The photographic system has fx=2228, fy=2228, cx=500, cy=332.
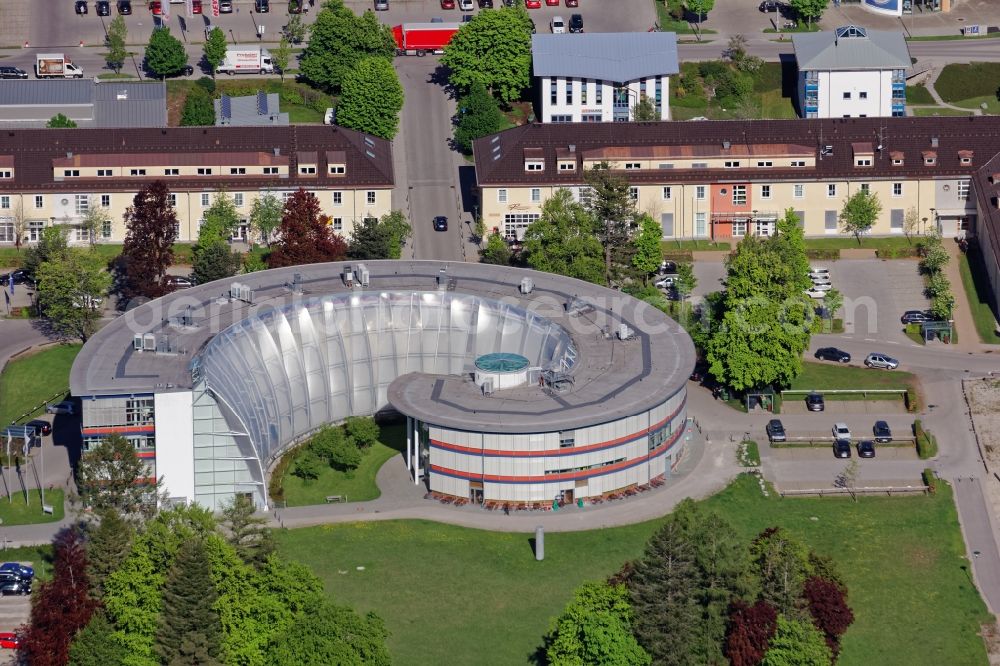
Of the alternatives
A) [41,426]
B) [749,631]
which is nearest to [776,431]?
[749,631]

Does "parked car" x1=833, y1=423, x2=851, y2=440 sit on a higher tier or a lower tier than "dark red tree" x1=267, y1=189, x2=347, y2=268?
lower

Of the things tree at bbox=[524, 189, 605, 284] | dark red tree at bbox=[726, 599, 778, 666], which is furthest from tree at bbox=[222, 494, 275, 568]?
tree at bbox=[524, 189, 605, 284]

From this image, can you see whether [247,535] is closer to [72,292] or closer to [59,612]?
[59,612]

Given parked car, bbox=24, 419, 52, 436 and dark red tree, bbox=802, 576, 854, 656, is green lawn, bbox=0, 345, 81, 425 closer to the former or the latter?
parked car, bbox=24, 419, 52, 436

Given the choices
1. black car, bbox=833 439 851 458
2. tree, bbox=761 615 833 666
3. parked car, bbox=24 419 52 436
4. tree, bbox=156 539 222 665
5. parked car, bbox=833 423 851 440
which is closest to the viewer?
tree, bbox=761 615 833 666

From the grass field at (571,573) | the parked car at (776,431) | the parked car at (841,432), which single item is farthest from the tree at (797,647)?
the parked car at (841,432)
